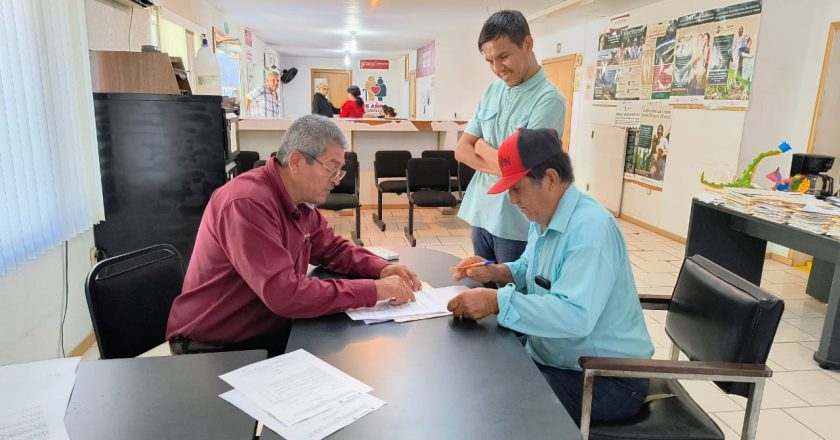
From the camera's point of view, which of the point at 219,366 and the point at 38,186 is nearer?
the point at 219,366

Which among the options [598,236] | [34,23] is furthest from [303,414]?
[34,23]

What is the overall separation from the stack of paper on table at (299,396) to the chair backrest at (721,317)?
40.2 inches

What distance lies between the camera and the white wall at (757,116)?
15.0 feet

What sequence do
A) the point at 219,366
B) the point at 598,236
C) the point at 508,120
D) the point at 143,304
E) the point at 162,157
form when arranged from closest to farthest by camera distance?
1. the point at 219,366
2. the point at 598,236
3. the point at 143,304
4. the point at 508,120
5. the point at 162,157

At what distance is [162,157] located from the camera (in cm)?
303

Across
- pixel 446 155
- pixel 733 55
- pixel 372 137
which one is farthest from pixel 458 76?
pixel 733 55

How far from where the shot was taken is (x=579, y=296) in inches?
54.1

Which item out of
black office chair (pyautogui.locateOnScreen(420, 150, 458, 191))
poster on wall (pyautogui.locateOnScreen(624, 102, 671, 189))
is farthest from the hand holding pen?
poster on wall (pyautogui.locateOnScreen(624, 102, 671, 189))

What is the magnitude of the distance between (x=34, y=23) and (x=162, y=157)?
2.95ft

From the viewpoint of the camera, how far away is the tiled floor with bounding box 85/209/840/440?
2430 mm

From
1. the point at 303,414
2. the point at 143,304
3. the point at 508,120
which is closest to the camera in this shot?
the point at 303,414

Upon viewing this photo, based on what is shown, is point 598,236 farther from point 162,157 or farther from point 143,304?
point 162,157

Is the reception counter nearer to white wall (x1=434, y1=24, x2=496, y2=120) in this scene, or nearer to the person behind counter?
the person behind counter

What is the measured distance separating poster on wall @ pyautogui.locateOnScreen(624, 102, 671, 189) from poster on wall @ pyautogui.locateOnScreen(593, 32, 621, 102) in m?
0.76
